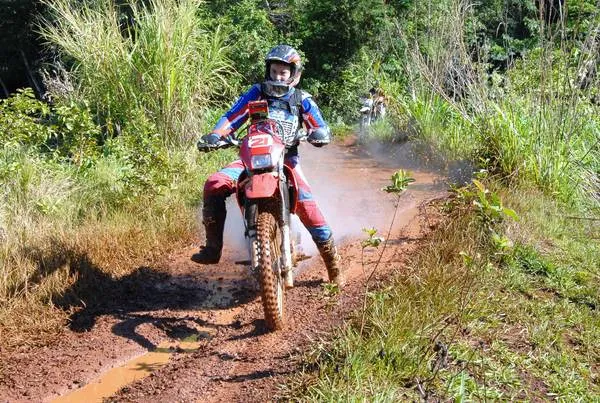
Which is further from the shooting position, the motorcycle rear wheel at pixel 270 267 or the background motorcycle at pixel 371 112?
the background motorcycle at pixel 371 112

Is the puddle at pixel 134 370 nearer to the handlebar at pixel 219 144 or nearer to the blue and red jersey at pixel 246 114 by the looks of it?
the handlebar at pixel 219 144

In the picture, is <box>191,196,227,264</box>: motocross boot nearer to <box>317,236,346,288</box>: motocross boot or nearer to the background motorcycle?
<box>317,236,346,288</box>: motocross boot

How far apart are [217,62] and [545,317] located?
626cm

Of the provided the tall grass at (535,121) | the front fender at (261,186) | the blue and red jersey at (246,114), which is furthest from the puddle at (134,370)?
the tall grass at (535,121)

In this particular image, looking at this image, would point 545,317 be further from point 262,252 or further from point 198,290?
point 198,290

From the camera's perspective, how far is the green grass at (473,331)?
3.05 m

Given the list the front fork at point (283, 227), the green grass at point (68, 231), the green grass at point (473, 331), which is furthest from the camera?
the green grass at point (68, 231)

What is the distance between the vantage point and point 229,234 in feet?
19.8

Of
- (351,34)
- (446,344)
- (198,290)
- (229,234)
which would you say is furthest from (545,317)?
(351,34)

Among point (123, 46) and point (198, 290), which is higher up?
point (123, 46)

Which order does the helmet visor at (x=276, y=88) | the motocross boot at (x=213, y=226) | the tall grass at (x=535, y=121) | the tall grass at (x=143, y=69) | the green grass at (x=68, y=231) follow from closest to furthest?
the green grass at (x=68, y=231)
the motocross boot at (x=213, y=226)
the helmet visor at (x=276, y=88)
the tall grass at (x=535, y=121)
the tall grass at (x=143, y=69)

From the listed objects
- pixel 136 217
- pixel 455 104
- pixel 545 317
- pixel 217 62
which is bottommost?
pixel 545 317

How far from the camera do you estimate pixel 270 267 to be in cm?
386

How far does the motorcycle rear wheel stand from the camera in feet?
12.6
